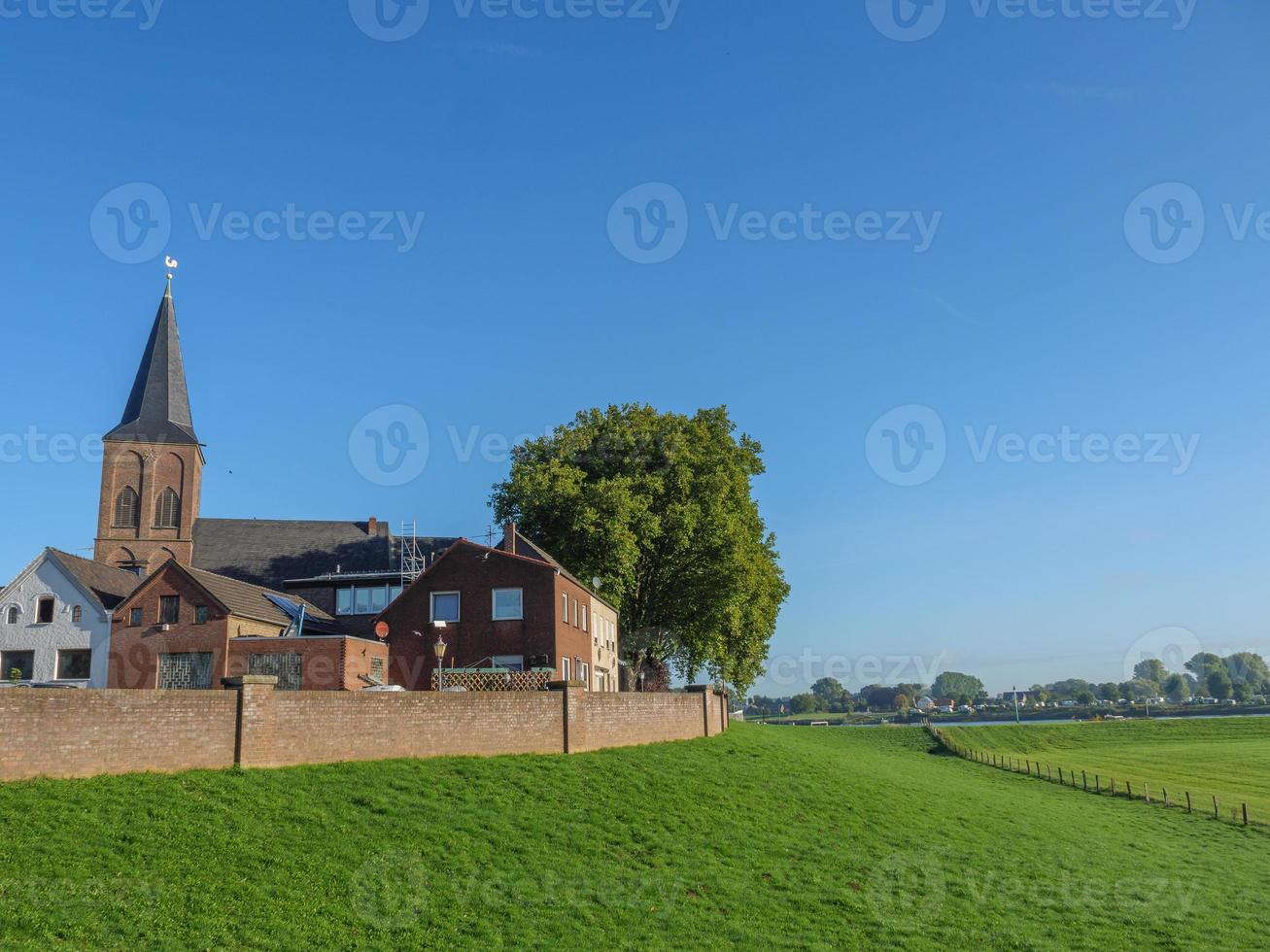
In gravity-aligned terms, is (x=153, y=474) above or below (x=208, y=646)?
above

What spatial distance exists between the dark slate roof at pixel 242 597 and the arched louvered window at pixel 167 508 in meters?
18.0

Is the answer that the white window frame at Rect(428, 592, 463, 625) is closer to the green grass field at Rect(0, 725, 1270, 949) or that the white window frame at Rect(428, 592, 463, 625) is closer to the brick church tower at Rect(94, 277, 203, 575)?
the green grass field at Rect(0, 725, 1270, 949)

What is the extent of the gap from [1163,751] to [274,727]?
228 ft

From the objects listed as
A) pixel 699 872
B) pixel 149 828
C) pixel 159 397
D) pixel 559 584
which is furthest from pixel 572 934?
pixel 159 397

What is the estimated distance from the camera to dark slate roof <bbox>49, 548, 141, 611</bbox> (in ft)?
127

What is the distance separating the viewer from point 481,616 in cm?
3841

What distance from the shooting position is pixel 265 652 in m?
36.8

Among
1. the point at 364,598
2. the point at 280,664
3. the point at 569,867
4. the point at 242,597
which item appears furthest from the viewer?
the point at 364,598

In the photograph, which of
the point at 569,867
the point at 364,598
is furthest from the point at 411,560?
the point at 569,867

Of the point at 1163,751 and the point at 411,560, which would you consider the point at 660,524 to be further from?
the point at 1163,751

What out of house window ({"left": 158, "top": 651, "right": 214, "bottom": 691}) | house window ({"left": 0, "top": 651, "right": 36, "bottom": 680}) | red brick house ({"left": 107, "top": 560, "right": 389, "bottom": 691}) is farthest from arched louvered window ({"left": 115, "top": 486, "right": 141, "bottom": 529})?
house window ({"left": 158, "top": 651, "right": 214, "bottom": 691})

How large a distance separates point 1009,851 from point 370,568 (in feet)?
123

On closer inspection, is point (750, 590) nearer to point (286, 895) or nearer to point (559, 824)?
point (559, 824)

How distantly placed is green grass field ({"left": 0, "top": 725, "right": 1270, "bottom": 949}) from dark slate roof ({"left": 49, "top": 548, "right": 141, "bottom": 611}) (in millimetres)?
21330
